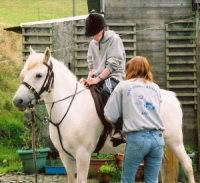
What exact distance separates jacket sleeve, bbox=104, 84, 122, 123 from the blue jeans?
0.92 feet

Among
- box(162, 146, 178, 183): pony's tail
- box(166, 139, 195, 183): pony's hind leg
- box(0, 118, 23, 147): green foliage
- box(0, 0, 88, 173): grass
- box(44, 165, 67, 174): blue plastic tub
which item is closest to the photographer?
box(166, 139, 195, 183): pony's hind leg

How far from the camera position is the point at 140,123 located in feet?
13.8

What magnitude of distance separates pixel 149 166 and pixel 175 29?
5.17m

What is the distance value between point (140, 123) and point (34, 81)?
157cm

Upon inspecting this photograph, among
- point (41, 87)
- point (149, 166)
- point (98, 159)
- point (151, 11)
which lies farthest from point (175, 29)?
point (149, 166)

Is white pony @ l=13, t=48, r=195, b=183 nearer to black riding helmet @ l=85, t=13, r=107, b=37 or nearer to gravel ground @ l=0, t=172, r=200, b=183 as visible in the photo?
black riding helmet @ l=85, t=13, r=107, b=37

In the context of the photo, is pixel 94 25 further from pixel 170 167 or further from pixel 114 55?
pixel 170 167

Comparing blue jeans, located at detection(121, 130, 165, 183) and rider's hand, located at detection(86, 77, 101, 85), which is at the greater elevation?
rider's hand, located at detection(86, 77, 101, 85)

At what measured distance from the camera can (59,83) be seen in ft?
17.9

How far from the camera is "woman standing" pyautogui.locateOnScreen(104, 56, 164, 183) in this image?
4207mm

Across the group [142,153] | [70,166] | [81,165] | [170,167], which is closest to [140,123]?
[142,153]

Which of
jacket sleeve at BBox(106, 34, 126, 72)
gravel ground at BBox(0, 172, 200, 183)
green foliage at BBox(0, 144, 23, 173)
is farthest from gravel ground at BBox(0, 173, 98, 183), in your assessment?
jacket sleeve at BBox(106, 34, 126, 72)

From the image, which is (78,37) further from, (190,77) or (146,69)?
(146,69)

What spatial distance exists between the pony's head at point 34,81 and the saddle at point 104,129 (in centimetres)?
67
